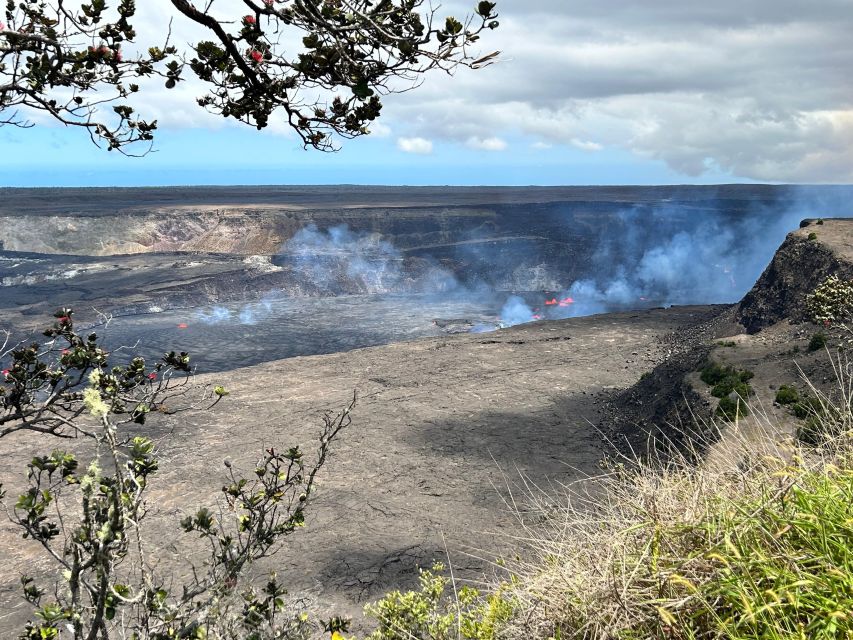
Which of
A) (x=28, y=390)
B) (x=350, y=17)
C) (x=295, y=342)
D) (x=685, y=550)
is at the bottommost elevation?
(x=295, y=342)

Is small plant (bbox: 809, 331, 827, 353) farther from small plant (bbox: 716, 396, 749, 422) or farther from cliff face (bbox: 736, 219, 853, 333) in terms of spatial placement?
cliff face (bbox: 736, 219, 853, 333)

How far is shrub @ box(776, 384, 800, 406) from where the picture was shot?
1504 centimetres

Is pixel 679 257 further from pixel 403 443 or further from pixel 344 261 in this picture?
Answer: pixel 403 443

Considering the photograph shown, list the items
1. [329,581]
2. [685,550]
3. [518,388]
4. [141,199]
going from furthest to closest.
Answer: [141,199], [518,388], [329,581], [685,550]

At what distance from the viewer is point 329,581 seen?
1157cm

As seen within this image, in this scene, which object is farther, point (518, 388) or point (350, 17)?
point (518, 388)

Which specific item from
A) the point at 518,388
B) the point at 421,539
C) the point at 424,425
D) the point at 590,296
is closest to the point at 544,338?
the point at 518,388

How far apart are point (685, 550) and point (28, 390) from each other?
3.98 metres

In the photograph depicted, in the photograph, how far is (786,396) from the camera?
596 inches

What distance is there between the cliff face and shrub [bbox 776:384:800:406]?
26.2ft

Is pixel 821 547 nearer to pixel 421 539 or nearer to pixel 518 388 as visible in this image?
pixel 421 539

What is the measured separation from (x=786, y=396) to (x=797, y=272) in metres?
11.7

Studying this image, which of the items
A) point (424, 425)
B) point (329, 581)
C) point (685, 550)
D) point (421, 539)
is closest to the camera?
point (685, 550)

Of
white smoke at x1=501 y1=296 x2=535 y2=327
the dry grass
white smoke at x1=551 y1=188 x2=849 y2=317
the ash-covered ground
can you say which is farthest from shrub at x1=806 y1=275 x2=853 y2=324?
white smoke at x1=551 y1=188 x2=849 y2=317
